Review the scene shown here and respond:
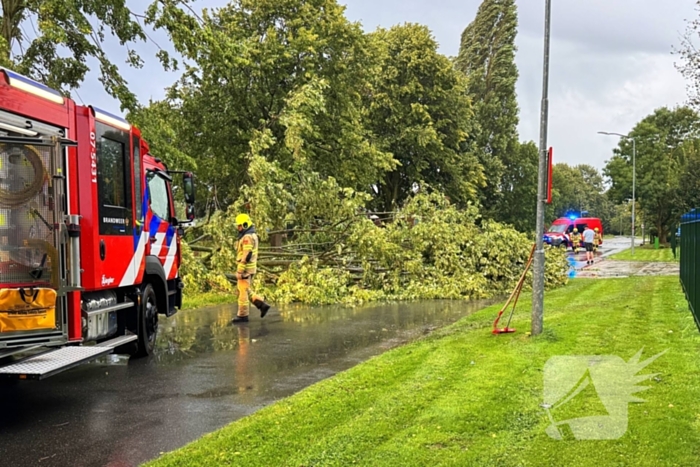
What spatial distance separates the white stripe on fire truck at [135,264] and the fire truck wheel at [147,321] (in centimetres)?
50

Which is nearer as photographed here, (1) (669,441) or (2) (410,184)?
(1) (669,441)

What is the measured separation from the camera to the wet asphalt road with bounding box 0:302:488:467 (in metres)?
4.96

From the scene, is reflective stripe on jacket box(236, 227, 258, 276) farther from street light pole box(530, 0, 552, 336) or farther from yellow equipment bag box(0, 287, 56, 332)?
yellow equipment bag box(0, 287, 56, 332)

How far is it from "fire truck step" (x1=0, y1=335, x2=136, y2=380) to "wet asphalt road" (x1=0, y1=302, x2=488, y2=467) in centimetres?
47

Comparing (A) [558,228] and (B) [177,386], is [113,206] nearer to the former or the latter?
(B) [177,386]

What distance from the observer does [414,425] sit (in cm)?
501

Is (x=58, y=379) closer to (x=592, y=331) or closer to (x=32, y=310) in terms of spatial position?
(x=32, y=310)

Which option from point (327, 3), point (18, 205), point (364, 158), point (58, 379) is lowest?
point (58, 379)

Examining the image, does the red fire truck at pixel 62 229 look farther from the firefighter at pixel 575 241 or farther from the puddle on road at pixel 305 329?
the firefighter at pixel 575 241

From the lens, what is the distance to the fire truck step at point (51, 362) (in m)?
5.34

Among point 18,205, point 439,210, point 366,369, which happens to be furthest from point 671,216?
point 18,205

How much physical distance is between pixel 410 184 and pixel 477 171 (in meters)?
4.43

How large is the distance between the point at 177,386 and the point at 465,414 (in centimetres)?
330

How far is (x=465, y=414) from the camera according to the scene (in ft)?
17.1
